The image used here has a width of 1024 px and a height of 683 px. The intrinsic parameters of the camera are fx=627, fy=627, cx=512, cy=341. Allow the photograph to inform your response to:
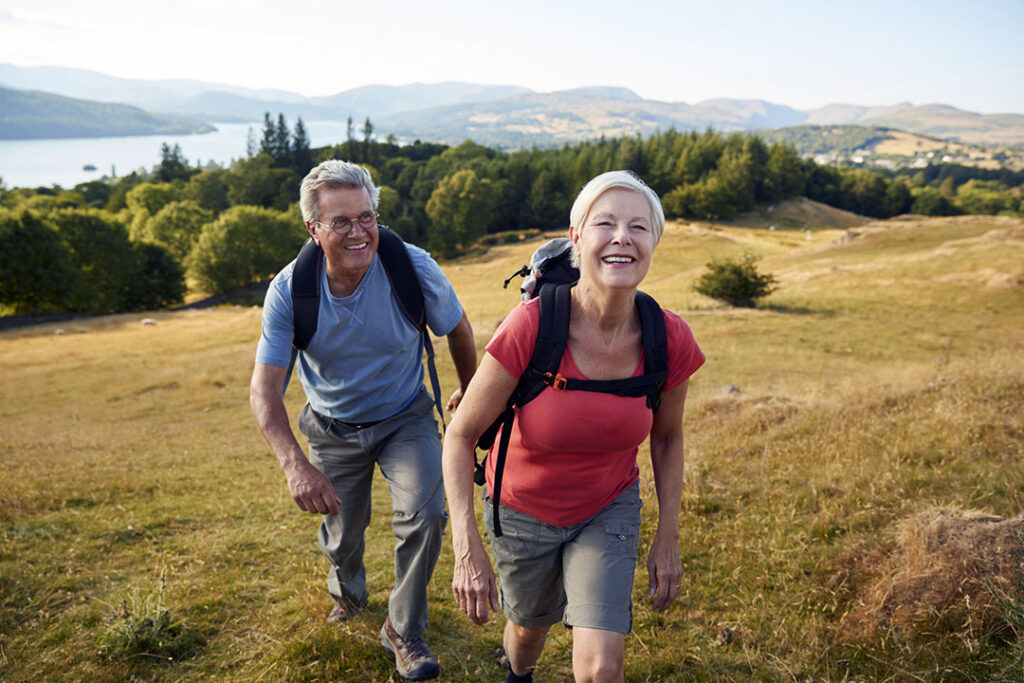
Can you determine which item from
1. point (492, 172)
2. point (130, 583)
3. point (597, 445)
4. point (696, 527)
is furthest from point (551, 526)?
point (492, 172)

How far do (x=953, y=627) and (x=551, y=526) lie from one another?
2.56 metres

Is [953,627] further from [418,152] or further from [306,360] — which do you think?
[418,152]

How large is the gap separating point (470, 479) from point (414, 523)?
116 cm

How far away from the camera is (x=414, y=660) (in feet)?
12.1

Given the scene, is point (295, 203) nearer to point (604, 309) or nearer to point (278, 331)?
point (278, 331)

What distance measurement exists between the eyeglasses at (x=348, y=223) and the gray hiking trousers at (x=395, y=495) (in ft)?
3.93

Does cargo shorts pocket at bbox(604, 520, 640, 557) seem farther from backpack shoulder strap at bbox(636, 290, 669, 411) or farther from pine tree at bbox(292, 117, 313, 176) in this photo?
pine tree at bbox(292, 117, 313, 176)

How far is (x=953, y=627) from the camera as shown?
3617mm

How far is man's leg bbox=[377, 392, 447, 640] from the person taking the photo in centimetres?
375

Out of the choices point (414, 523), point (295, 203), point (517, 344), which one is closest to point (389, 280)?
point (414, 523)

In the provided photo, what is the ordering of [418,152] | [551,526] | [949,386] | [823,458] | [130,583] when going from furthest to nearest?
[418,152] → [949,386] → [823,458] → [130,583] → [551,526]

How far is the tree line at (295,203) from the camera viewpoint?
5291 cm

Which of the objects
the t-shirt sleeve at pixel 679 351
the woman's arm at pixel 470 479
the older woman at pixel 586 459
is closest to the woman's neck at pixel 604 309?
the older woman at pixel 586 459

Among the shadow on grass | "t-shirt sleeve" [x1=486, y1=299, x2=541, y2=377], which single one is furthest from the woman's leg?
the shadow on grass
